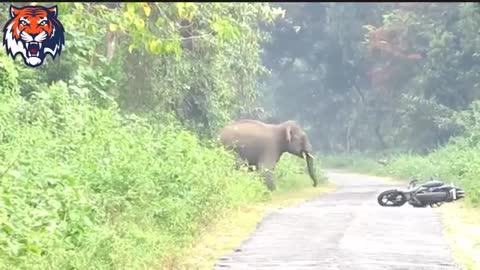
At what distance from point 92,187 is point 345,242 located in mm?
3452

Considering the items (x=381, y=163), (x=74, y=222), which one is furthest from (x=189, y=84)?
(x=381, y=163)

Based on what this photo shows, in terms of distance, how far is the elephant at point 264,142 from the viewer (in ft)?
87.1

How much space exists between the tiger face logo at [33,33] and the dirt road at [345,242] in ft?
10.6

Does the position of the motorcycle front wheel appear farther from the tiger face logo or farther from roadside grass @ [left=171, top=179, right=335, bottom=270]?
the tiger face logo

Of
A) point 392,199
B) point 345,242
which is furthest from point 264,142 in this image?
point 345,242

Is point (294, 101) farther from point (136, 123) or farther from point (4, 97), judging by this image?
point (4, 97)

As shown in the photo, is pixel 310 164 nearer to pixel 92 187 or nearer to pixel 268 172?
pixel 268 172

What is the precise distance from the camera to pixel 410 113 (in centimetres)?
4041

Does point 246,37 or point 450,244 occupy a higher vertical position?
point 246,37

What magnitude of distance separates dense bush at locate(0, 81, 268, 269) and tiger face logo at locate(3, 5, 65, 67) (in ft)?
3.21

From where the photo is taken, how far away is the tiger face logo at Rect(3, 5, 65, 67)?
880 cm

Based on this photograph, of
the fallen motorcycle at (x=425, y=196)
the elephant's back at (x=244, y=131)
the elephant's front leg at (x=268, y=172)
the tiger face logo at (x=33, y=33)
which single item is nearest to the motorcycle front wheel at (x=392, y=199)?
the fallen motorcycle at (x=425, y=196)

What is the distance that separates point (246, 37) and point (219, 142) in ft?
7.72

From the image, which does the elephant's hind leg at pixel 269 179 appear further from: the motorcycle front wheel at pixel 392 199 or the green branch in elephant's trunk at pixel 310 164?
the motorcycle front wheel at pixel 392 199
